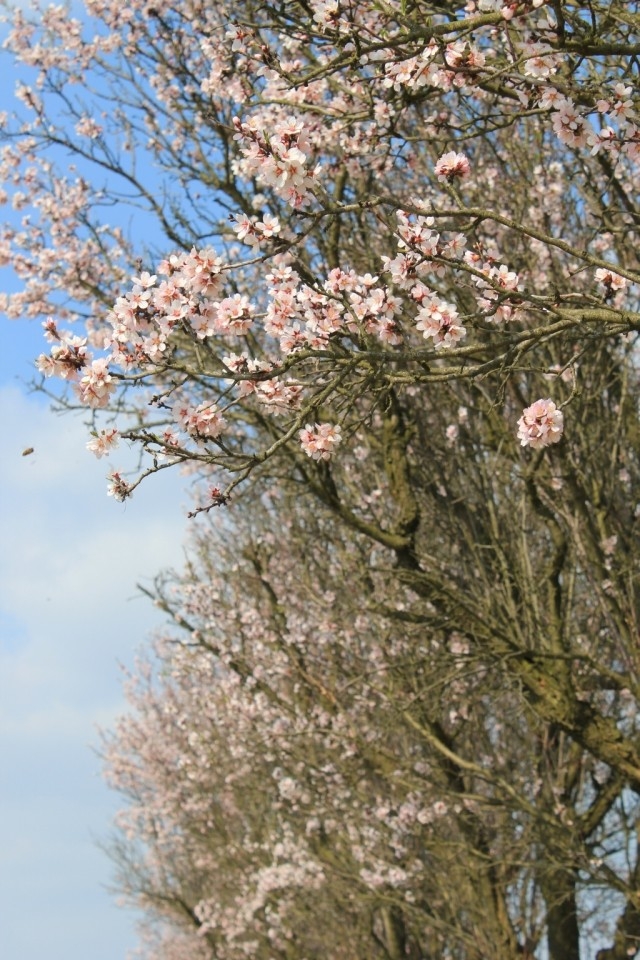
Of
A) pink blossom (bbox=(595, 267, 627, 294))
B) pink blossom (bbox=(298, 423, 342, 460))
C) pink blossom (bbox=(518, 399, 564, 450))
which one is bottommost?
pink blossom (bbox=(518, 399, 564, 450))

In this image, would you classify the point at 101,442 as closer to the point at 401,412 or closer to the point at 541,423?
the point at 541,423

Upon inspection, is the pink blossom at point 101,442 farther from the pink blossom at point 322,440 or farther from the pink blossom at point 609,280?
the pink blossom at point 609,280

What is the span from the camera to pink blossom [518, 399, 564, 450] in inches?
167

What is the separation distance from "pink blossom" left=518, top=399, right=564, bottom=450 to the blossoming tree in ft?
0.05

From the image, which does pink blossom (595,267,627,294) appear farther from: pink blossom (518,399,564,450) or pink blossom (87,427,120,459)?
pink blossom (87,427,120,459)

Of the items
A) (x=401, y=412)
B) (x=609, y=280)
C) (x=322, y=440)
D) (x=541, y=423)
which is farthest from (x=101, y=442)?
(x=401, y=412)

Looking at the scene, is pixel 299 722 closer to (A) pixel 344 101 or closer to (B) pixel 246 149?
(A) pixel 344 101

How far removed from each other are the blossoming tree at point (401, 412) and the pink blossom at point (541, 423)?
0.05 ft

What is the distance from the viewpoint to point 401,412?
858 centimetres

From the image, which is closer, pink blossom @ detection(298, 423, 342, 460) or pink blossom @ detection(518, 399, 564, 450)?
pink blossom @ detection(518, 399, 564, 450)

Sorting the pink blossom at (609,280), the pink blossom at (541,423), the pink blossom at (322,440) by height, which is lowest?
the pink blossom at (541,423)

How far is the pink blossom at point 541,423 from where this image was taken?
14.0 ft

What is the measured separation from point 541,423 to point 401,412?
429 centimetres

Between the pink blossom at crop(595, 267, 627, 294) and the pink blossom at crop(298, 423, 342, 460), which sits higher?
the pink blossom at crop(595, 267, 627, 294)
